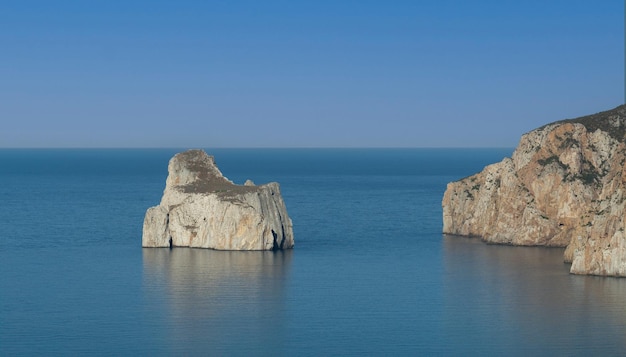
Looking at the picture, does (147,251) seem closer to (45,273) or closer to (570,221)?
(45,273)

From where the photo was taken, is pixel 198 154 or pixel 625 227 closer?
pixel 625 227

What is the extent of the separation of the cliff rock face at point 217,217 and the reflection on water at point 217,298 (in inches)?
64.9

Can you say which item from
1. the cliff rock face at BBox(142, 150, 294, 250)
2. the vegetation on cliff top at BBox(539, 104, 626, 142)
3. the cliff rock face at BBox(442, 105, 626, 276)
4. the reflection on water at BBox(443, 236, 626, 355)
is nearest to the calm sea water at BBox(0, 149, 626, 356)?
the reflection on water at BBox(443, 236, 626, 355)

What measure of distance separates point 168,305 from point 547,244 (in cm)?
5731

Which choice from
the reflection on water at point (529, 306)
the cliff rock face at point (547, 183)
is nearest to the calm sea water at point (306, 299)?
the reflection on water at point (529, 306)

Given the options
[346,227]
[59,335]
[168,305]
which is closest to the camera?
[59,335]

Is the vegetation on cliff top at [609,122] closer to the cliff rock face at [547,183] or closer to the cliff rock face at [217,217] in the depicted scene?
the cliff rock face at [547,183]

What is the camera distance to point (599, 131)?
150 metres

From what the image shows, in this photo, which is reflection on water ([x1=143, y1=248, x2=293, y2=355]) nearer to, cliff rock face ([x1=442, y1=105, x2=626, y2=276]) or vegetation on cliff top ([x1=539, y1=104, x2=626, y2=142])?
cliff rock face ([x1=442, y1=105, x2=626, y2=276])

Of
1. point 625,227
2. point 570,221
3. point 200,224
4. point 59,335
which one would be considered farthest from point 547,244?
point 59,335

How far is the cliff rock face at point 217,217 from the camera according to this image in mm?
136038

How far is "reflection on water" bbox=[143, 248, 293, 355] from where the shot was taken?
9512cm

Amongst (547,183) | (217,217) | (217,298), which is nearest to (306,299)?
(217,298)

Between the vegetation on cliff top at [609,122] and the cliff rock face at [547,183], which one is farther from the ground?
the vegetation on cliff top at [609,122]
